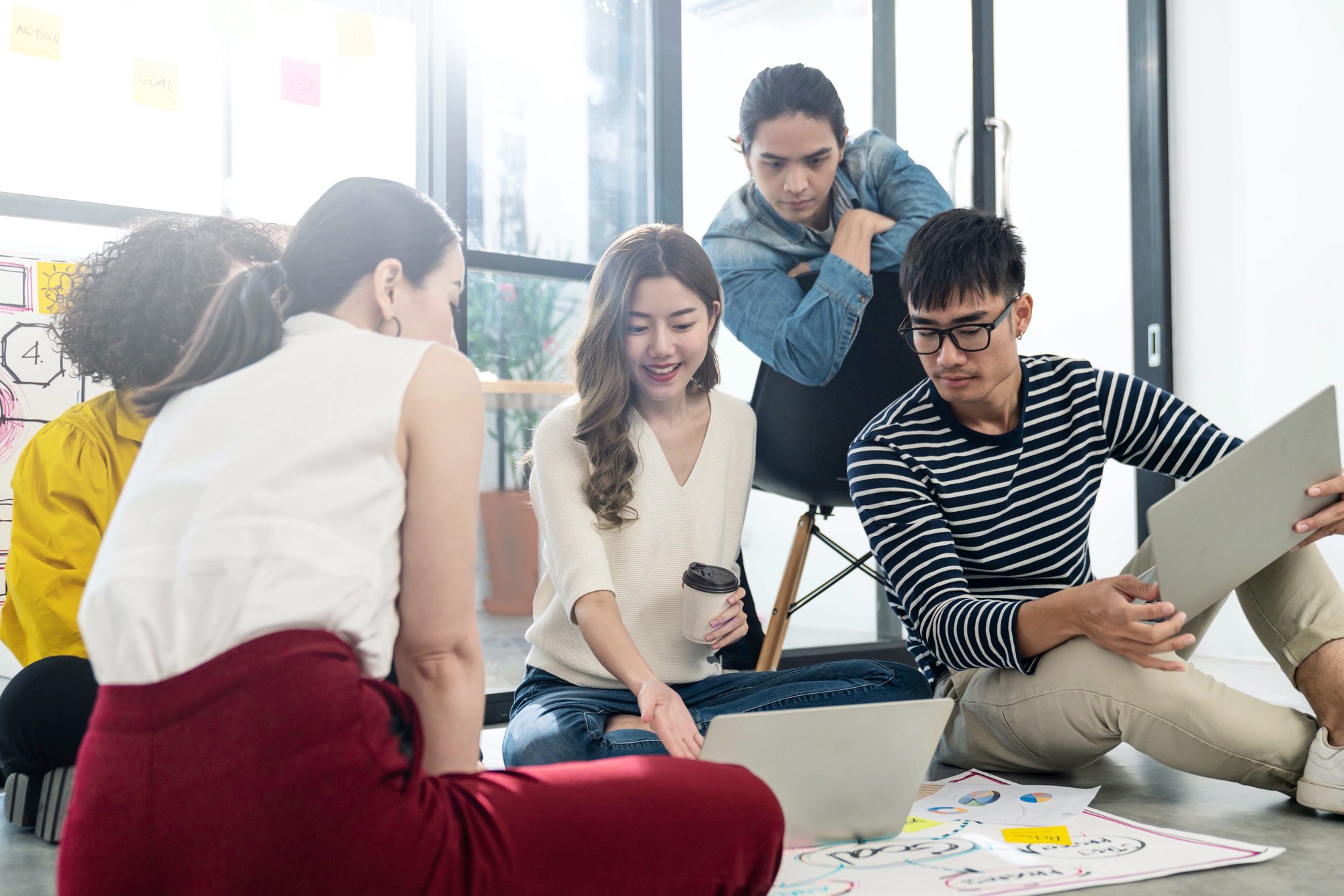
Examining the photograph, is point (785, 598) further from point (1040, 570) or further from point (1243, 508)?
point (1243, 508)

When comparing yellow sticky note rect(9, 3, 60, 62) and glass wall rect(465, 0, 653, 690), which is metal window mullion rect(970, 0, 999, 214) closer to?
glass wall rect(465, 0, 653, 690)

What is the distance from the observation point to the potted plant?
234 centimetres

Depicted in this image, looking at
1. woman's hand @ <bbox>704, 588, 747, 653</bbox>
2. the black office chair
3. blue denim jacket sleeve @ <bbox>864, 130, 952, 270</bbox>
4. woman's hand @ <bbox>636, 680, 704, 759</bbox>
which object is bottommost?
woman's hand @ <bbox>636, 680, 704, 759</bbox>

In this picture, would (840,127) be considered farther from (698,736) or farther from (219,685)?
(219,685)

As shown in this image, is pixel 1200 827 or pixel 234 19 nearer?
pixel 1200 827

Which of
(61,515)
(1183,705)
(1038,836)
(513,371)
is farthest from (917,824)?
(513,371)

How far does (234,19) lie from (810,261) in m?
1.19

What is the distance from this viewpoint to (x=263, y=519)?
734 mm

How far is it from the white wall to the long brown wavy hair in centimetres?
198

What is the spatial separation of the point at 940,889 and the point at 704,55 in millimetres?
2160

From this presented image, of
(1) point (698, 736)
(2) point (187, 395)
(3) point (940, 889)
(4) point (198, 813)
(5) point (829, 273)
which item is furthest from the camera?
(5) point (829, 273)

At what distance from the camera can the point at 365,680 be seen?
0.74 meters

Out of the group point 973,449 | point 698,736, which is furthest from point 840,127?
point 698,736

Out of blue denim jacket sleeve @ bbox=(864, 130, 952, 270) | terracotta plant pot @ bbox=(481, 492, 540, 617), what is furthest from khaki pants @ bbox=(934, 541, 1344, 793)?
terracotta plant pot @ bbox=(481, 492, 540, 617)
